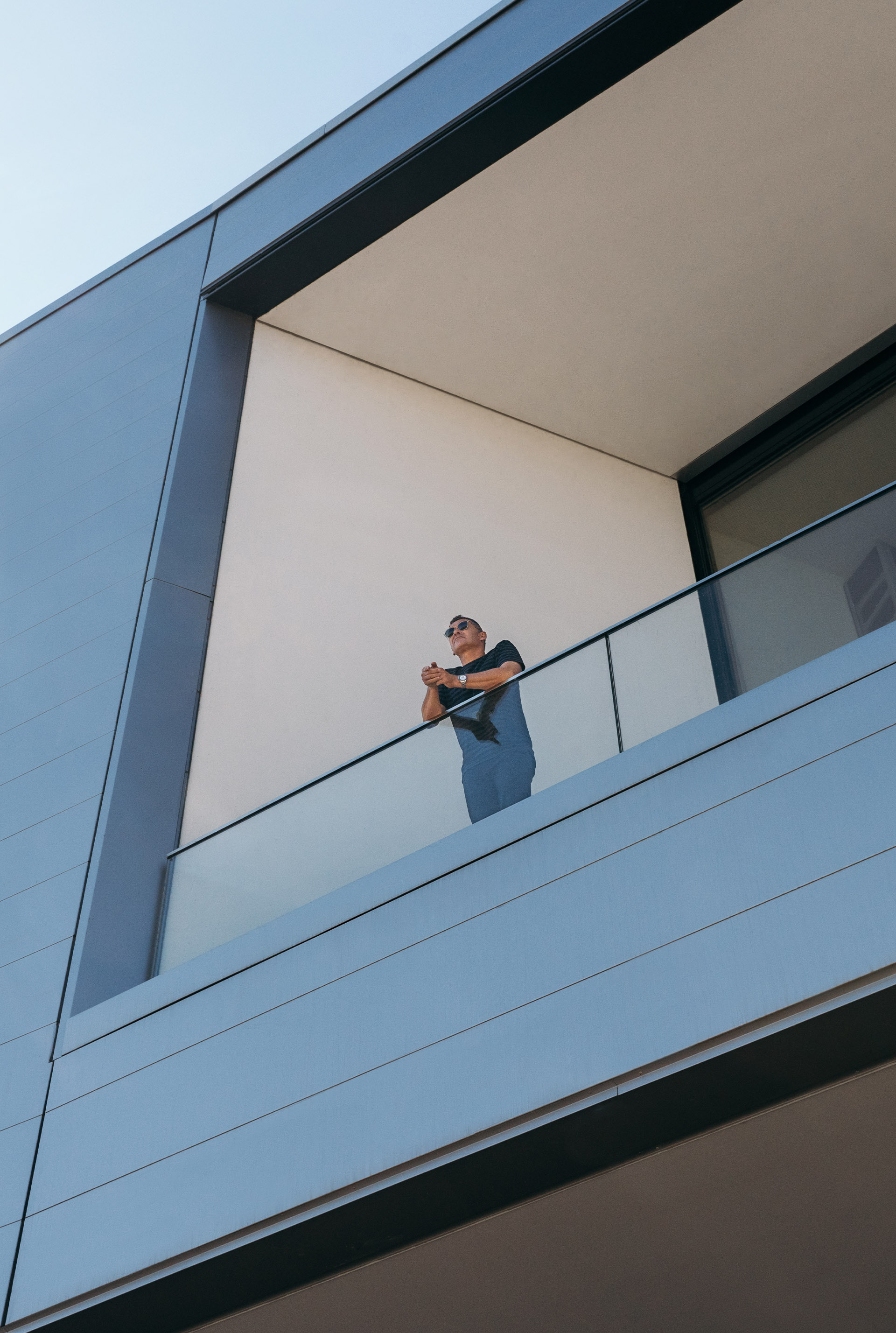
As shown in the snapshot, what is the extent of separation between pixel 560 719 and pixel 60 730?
2.36 meters

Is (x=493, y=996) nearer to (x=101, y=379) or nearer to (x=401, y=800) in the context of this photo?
(x=401, y=800)

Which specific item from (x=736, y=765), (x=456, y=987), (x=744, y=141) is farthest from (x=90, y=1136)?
(x=744, y=141)

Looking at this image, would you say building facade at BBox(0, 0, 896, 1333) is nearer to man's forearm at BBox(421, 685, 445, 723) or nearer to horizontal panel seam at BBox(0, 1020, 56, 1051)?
horizontal panel seam at BBox(0, 1020, 56, 1051)

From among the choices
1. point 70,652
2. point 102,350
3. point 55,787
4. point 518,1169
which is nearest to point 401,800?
point 518,1169

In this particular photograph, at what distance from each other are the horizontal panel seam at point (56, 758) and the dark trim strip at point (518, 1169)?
2.22 metres

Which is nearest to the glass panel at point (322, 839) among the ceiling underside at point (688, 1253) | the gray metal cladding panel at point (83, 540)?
the ceiling underside at point (688, 1253)

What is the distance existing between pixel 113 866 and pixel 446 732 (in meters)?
1.43

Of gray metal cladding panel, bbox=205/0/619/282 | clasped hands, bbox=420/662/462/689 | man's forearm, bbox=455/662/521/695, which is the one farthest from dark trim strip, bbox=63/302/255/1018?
man's forearm, bbox=455/662/521/695

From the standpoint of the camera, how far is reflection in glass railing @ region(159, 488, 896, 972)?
14.0 ft

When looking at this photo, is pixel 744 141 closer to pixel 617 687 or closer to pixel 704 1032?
pixel 617 687

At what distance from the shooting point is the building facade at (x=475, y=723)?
358cm

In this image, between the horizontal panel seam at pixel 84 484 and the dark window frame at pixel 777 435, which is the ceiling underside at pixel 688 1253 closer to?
the horizontal panel seam at pixel 84 484

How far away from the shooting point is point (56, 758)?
5461 mm

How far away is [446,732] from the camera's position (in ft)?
15.0
